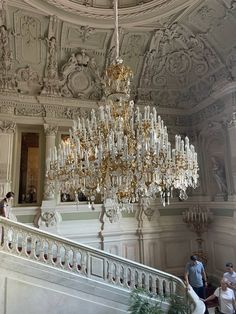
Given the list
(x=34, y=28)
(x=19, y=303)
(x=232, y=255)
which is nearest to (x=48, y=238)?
(x=19, y=303)

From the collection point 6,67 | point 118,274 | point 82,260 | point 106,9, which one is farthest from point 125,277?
point 6,67

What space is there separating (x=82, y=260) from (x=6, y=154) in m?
3.63

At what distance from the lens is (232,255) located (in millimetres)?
7473

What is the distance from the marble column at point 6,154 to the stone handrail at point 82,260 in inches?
78.2

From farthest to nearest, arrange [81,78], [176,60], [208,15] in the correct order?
[176,60] → [81,78] → [208,15]

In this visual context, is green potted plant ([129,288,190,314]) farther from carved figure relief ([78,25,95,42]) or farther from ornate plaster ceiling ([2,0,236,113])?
carved figure relief ([78,25,95,42])

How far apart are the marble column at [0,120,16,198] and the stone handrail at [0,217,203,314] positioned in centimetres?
199

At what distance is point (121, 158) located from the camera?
12.5 feet

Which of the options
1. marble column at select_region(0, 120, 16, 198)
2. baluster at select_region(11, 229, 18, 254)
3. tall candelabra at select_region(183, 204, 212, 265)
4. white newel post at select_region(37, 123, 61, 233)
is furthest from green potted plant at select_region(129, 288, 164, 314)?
marble column at select_region(0, 120, 16, 198)

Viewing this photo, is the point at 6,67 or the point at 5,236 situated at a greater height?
the point at 6,67

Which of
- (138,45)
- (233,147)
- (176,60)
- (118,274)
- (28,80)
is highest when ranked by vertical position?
(138,45)

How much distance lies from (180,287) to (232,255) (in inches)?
97.6

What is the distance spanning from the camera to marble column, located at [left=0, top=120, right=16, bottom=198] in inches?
287

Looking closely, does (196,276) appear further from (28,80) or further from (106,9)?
(28,80)
